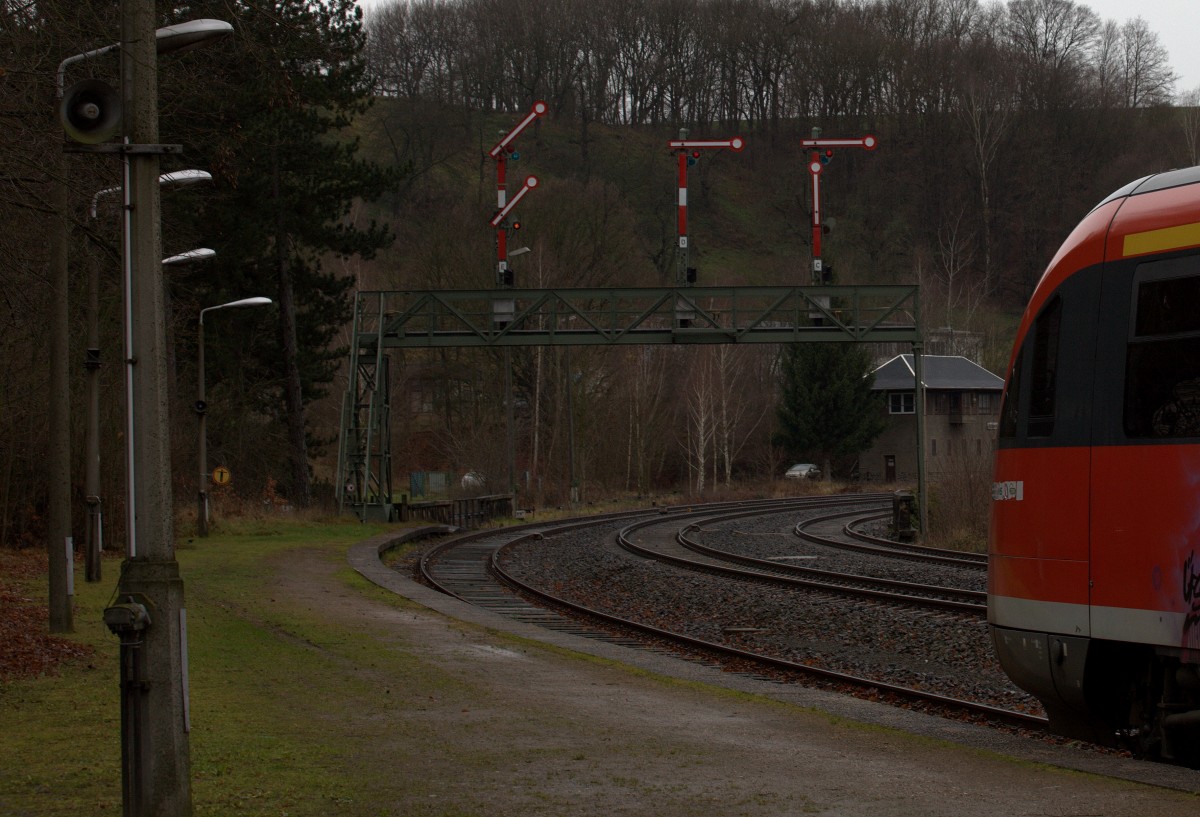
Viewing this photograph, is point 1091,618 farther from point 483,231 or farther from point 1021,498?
point 483,231

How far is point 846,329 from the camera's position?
33.8m

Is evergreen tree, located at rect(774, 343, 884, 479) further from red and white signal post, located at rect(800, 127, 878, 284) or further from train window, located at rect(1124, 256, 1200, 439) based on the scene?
train window, located at rect(1124, 256, 1200, 439)

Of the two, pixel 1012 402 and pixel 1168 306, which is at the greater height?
pixel 1168 306

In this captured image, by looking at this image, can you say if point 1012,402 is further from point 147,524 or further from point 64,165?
point 64,165

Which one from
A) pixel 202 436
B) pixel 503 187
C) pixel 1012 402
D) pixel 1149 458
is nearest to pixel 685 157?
pixel 503 187

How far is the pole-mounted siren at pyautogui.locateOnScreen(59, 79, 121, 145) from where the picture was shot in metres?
6.94

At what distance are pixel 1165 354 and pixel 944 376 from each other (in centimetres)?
6967

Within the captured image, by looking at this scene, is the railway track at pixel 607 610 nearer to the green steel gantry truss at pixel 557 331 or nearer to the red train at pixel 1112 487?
the red train at pixel 1112 487

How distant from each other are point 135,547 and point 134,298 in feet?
4.17

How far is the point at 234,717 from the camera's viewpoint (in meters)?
10.5

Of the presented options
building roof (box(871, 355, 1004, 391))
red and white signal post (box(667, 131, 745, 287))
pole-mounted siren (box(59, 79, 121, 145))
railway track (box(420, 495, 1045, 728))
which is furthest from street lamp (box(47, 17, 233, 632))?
building roof (box(871, 355, 1004, 391))

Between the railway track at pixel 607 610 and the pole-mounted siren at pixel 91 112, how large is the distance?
798 cm

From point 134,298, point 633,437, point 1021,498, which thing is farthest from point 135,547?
point 633,437

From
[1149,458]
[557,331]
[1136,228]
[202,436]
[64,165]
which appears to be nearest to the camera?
[1149,458]
